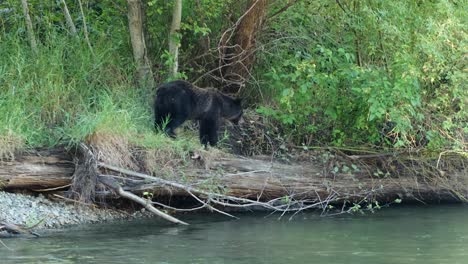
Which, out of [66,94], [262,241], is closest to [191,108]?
[66,94]

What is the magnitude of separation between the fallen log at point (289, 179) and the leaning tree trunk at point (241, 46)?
2.28 metres

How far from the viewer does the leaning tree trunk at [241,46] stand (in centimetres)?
1373

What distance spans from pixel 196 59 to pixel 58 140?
3.47 m

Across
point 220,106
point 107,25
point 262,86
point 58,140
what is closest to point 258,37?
point 262,86

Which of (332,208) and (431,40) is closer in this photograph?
(431,40)

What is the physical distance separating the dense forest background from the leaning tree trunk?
23 mm

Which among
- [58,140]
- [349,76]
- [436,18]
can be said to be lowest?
[58,140]

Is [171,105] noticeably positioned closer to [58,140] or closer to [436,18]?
[58,140]

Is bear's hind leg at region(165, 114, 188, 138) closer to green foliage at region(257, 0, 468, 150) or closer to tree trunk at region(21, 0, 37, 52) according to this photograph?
green foliage at region(257, 0, 468, 150)

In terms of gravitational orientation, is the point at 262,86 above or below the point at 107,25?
below

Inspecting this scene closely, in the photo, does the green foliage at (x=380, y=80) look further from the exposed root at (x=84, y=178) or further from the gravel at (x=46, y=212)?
the gravel at (x=46, y=212)

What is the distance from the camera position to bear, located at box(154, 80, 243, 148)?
12.5 m

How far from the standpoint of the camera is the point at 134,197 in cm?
1062

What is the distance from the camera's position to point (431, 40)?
1155 cm
